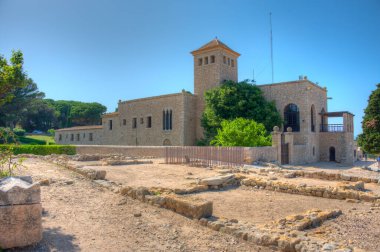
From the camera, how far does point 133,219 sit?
6.34 meters

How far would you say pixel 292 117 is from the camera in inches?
1109

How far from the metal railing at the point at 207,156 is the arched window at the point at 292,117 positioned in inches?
519

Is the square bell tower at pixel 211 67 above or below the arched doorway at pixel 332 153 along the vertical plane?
above

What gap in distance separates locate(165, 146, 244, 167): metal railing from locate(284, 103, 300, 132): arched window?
13.2 m

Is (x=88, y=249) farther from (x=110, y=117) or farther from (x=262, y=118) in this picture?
(x=110, y=117)

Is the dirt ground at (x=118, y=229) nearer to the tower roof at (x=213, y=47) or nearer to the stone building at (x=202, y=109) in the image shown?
the stone building at (x=202, y=109)

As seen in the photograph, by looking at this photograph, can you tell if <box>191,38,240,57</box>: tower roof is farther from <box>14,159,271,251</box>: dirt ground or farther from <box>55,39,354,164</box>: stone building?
<box>14,159,271,251</box>: dirt ground

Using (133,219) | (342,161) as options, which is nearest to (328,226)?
(133,219)

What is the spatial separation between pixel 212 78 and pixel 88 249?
2860 cm

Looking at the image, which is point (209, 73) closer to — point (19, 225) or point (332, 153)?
point (332, 153)

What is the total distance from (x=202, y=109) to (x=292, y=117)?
1013 cm

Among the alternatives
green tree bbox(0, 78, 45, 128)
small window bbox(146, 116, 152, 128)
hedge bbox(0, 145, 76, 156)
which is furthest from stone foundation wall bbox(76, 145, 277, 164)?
green tree bbox(0, 78, 45, 128)

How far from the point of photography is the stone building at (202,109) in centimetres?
2727

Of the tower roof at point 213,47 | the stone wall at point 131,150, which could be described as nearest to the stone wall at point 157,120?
the tower roof at point 213,47
